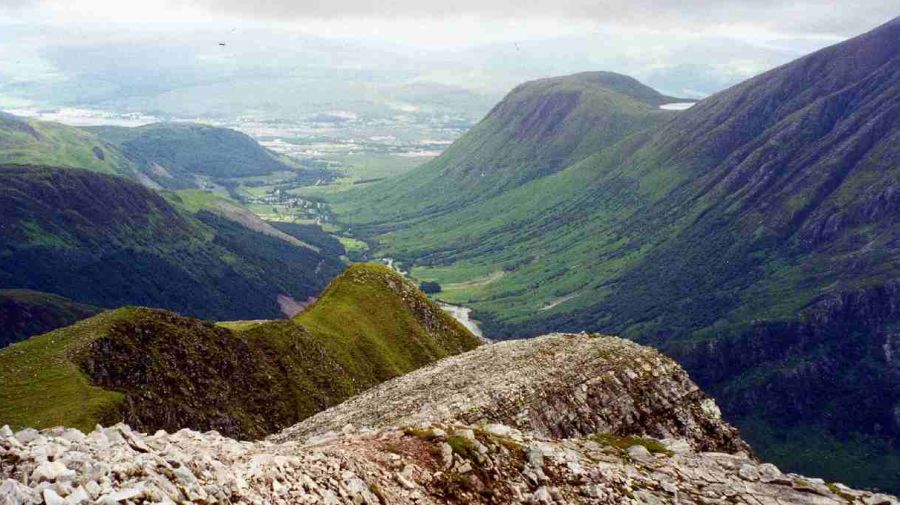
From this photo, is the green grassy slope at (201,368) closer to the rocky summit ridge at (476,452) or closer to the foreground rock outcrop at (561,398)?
the foreground rock outcrop at (561,398)

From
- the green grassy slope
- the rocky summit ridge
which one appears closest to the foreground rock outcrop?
the rocky summit ridge

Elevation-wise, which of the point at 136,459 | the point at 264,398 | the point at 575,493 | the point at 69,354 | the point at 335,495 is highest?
the point at 136,459

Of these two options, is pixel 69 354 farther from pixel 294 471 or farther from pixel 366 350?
pixel 294 471

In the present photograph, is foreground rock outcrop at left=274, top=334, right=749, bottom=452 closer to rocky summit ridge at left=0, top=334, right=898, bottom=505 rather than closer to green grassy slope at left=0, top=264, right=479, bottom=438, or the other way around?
rocky summit ridge at left=0, top=334, right=898, bottom=505

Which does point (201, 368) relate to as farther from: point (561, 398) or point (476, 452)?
point (476, 452)

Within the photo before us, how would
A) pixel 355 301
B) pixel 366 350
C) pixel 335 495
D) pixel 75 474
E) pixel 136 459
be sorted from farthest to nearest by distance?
1. pixel 355 301
2. pixel 366 350
3. pixel 335 495
4. pixel 136 459
5. pixel 75 474

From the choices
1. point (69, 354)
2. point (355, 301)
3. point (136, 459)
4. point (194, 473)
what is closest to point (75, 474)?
point (136, 459)
